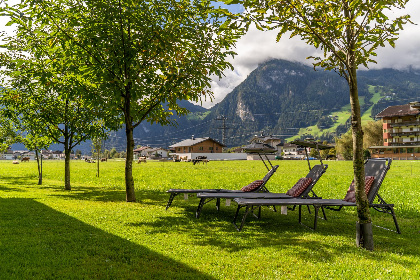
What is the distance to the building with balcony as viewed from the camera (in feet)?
288

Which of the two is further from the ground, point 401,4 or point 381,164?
point 401,4

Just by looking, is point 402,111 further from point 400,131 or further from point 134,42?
point 134,42

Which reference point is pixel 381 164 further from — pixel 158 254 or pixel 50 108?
pixel 50 108

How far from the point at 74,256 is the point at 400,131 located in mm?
102216

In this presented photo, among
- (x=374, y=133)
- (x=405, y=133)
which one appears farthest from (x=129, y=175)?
(x=405, y=133)

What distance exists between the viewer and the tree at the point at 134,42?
934 centimetres

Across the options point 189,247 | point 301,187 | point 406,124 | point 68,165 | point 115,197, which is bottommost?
point 115,197

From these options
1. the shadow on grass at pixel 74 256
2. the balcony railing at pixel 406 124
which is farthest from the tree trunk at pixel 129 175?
the balcony railing at pixel 406 124

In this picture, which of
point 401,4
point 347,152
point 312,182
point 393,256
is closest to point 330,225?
point 312,182

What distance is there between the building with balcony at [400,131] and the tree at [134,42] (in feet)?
287

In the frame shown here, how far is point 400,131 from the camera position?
298 ft

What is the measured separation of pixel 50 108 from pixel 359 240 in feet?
45.0

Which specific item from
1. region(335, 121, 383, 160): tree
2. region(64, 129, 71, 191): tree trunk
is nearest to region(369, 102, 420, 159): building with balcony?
region(335, 121, 383, 160): tree

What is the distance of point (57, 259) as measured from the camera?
4.93 m
